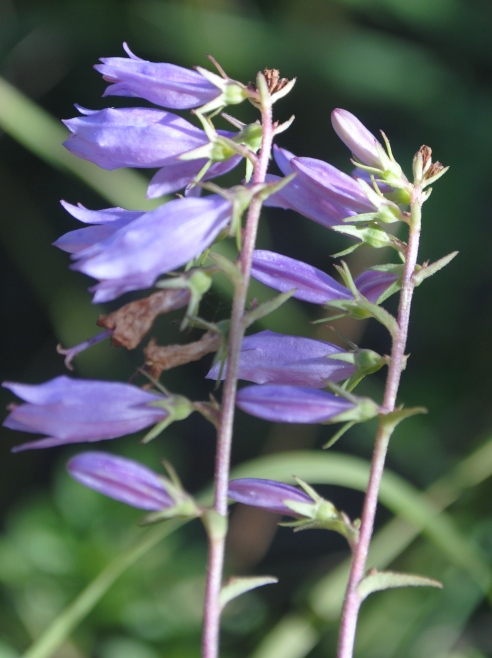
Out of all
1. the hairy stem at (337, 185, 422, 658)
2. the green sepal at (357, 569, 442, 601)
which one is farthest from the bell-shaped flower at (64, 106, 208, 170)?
the green sepal at (357, 569, 442, 601)

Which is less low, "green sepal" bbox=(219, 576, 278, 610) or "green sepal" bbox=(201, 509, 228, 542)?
"green sepal" bbox=(201, 509, 228, 542)

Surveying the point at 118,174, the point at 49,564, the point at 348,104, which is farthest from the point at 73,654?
the point at 348,104

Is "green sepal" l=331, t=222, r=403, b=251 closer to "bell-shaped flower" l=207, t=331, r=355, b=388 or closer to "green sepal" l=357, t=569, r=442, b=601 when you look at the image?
"bell-shaped flower" l=207, t=331, r=355, b=388

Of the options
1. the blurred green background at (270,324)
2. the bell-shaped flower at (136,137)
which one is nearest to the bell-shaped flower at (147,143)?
the bell-shaped flower at (136,137)

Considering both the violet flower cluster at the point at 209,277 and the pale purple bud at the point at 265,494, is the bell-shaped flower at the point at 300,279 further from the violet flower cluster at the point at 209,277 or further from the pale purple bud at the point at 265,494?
the pale purple bud at the point at 265,494

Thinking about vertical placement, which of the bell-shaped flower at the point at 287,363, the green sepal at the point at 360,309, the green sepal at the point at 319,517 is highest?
the green sepal at the point at 360,309

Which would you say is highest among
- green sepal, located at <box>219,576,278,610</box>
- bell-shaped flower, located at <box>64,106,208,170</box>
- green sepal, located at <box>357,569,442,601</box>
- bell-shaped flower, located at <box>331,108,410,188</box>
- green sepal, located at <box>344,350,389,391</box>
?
bell-shaped flower, located at <box>331,108,410,188</box>

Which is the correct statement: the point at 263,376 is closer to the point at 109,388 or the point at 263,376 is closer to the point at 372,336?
the point at 109,388
